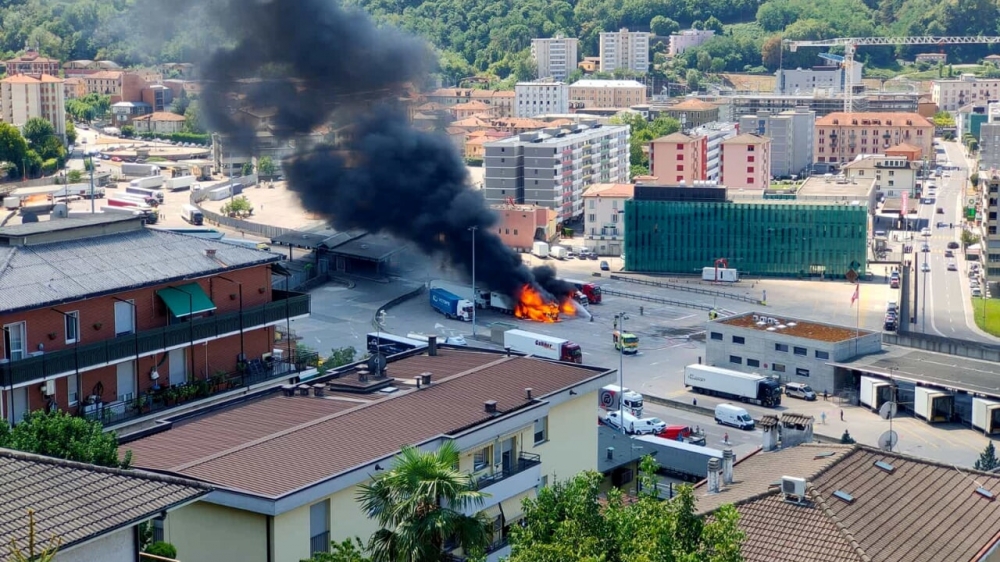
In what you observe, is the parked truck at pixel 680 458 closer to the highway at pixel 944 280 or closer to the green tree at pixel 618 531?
the green tree at pixel 618 531

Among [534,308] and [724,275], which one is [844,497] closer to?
[534,308]

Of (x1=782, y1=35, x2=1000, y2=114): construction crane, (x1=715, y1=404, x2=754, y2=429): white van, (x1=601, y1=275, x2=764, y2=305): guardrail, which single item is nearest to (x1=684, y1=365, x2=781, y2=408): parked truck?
(x1=715, y1=404, x2=754, y2=429): white van

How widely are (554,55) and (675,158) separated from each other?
5687cm

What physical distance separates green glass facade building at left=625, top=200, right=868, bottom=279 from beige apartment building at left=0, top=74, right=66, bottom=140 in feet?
144

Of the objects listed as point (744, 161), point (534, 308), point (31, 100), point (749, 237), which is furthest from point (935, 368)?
point (31, 100)

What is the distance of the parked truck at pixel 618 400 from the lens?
27703 millimetres

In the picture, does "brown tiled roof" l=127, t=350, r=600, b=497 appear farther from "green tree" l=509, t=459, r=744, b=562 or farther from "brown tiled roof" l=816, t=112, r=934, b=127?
"brown tiled roof" l=816, t=112, r=934, b=127

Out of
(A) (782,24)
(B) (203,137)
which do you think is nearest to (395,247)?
(B) (203,137)

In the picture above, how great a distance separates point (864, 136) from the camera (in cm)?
7725

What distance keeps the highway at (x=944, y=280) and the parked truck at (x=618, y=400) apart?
12843mm

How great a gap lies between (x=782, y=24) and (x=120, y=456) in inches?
4972

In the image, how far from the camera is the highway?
127 feet

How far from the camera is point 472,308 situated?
36.8 metres

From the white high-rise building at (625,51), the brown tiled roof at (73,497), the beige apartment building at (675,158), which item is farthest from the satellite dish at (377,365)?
the white high-rise building at (625,51)
